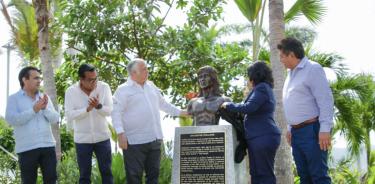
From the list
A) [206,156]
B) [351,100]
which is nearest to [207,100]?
[206,156]

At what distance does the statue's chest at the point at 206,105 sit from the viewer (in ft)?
21.2

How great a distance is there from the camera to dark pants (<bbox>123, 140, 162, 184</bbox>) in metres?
6.49

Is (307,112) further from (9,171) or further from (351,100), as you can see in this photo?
(351,100)

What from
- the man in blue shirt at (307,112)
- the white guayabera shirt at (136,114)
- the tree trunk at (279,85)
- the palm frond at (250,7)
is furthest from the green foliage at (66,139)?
the man in blue shirt at (307,112)

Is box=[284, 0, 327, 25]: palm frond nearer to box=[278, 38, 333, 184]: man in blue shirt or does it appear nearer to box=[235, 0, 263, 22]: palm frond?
box=[235, 0, 263, 22]: palm frond

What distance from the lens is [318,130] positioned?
5.55 meters

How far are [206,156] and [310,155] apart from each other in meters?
1.43

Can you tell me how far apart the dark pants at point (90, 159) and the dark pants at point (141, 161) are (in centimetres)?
32

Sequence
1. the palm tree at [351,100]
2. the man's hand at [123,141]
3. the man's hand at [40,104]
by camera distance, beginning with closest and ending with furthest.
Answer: the man's hand at [40,104] < the man's hand at [123,141] < the palm tree at [351,100]

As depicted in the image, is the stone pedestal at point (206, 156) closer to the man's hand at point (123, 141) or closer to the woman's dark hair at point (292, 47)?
the man's hand at point (123, 141)

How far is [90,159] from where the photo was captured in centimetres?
674

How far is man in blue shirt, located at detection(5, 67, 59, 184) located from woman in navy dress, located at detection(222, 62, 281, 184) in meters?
2.06

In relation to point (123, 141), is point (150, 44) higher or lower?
higher

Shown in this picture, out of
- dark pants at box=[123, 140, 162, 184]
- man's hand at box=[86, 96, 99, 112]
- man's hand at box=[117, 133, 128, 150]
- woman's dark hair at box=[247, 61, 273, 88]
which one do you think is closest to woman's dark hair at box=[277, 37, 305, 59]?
woman's dark hair at box=[247, 61, 273, 88]
